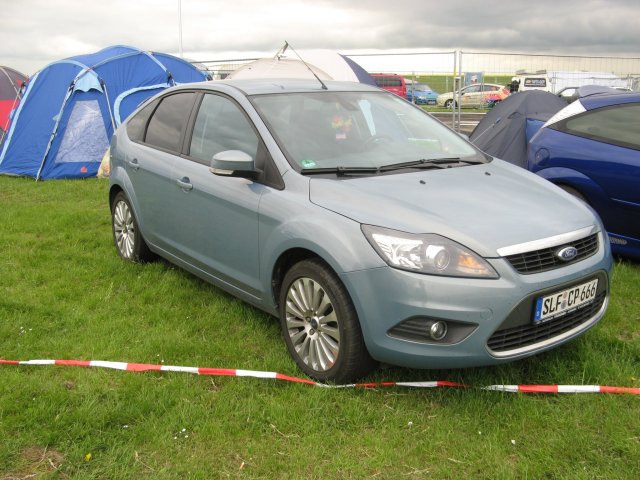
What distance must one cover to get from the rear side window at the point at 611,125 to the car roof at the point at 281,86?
86.3 inches

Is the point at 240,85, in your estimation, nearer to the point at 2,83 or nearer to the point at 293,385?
the point at 293,385

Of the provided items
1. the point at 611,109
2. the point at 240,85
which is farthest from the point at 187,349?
the point at 611,109

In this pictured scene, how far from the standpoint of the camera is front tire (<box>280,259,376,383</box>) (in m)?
3.21

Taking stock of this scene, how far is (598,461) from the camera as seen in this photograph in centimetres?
276

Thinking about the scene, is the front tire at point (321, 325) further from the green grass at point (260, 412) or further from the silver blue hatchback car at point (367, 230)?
the green grass at point (260, 412)

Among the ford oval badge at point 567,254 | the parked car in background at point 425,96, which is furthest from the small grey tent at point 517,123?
the parked car in background at point 425,96

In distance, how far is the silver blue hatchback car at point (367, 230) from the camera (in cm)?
301

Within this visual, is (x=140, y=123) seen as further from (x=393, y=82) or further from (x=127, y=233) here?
(x=393, y=82)

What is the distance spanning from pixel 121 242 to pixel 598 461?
4.42 metres

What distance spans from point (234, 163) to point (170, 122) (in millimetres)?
1532

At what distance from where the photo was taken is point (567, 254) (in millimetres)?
3201

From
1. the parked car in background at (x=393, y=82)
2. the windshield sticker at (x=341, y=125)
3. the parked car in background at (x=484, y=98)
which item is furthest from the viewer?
the parked car in background at (x=484, y=98)

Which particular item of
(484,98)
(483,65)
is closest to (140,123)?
(483,65)

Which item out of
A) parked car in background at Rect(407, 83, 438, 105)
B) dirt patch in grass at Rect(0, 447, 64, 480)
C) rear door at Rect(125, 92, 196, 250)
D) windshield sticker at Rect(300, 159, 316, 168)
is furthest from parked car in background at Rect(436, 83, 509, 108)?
dirt patch in grass at Rect(0, 447, 64, 480)
